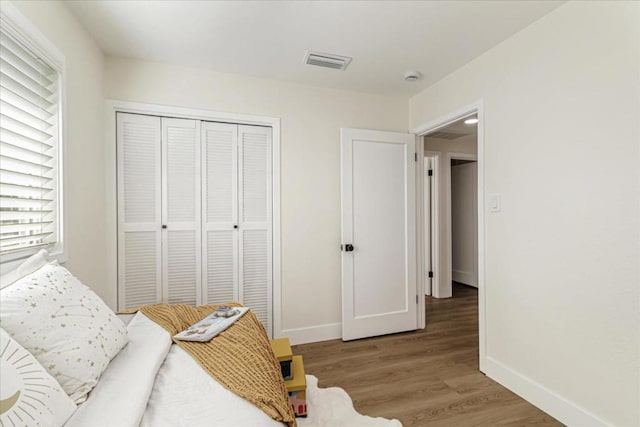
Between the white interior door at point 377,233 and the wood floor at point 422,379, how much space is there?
24cm

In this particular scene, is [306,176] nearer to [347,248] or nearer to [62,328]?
[347,248]

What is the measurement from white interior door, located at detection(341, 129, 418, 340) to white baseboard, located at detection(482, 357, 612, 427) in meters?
1.01

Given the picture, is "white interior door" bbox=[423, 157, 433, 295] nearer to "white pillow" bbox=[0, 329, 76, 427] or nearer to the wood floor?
the wood floor

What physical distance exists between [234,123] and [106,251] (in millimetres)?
1511

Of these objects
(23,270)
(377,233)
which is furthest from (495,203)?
(23,270)

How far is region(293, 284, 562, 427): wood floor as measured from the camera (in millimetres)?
1882

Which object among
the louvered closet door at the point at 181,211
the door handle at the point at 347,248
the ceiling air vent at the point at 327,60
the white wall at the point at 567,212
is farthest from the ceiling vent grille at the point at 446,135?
the louvered closet door at the point at 181,211

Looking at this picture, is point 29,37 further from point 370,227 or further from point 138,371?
point 370,227

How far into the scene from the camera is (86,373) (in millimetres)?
969

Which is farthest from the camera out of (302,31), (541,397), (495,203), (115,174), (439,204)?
(439,204)

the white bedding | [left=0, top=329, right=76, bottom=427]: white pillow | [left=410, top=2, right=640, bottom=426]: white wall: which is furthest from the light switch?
[left=0, top=329, right=76, bottom=427]: white pillow

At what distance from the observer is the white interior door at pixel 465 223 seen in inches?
206

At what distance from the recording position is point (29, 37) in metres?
1.47

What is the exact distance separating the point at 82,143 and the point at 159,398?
1.85 m
